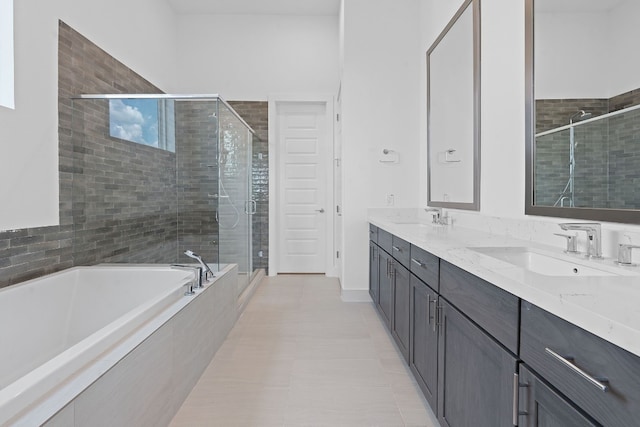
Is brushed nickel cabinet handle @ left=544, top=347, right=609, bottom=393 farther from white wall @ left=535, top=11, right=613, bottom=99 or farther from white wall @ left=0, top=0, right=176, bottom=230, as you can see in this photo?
white wall @ left=0, top=0, right=176, bottom=230

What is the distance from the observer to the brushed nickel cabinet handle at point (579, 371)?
0.65 metres

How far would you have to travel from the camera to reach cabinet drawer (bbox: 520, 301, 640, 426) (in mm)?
605

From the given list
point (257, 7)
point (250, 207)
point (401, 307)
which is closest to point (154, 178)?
point (250, 207)

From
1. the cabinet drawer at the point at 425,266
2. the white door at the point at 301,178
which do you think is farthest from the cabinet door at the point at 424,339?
the white door at the point at 301,178

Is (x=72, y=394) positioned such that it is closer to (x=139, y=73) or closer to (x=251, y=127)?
(x=139, y=73)

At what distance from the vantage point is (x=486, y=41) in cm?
218

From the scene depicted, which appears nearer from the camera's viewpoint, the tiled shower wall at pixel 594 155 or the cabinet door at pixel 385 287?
the tiled shower wall at pixel 594 155

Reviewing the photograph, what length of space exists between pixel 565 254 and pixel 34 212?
285 cm

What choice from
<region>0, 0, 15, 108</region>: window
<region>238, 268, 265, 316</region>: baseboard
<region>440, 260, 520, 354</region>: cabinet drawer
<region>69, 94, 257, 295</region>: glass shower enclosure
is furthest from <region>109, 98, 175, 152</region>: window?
<region>440, 260, 520, 354</region>: cabinet drawer

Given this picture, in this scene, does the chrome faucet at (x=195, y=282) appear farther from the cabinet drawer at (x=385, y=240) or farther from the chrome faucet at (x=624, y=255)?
the chrome faucet at (x=624, y=255)

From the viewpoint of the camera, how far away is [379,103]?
3559 millimetres

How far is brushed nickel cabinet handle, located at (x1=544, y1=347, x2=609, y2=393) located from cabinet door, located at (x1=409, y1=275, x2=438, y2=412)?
2.62 feet

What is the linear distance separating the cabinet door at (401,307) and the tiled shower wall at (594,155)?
848 millimetres

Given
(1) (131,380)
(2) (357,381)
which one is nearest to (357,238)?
(2) (357,381)
